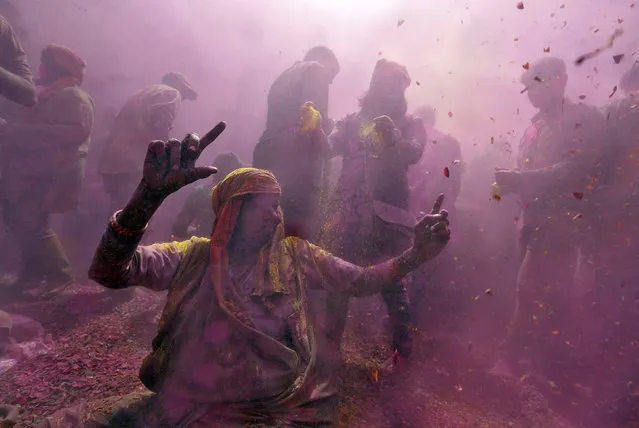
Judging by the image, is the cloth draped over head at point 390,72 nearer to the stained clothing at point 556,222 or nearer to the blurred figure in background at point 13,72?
the stained clothing at point 556,222

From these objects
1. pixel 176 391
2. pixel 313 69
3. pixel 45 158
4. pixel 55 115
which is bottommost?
pixel 176 391

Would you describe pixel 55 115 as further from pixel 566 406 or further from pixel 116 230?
pixel 566 406

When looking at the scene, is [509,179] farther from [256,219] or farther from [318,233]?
[256,219]

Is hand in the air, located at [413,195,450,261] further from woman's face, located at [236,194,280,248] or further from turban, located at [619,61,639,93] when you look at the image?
turban, located at [619,61,639,93]

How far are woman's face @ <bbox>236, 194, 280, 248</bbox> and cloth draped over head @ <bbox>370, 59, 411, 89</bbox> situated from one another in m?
3.32

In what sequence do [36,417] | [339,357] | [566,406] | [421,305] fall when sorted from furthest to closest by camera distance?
[421,305], [566,406], [339,357], [36,417]

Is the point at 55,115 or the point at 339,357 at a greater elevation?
the point at 55,115

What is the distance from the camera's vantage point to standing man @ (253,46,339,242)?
162 inches

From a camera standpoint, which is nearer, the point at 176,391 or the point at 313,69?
the point at 176,391

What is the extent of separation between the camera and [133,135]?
5992 millimetres

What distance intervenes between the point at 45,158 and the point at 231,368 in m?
5.50

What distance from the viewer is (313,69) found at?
467 cm

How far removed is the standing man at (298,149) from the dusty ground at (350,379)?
189cm

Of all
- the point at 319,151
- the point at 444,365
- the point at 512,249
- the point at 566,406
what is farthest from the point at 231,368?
the point at 512,249
